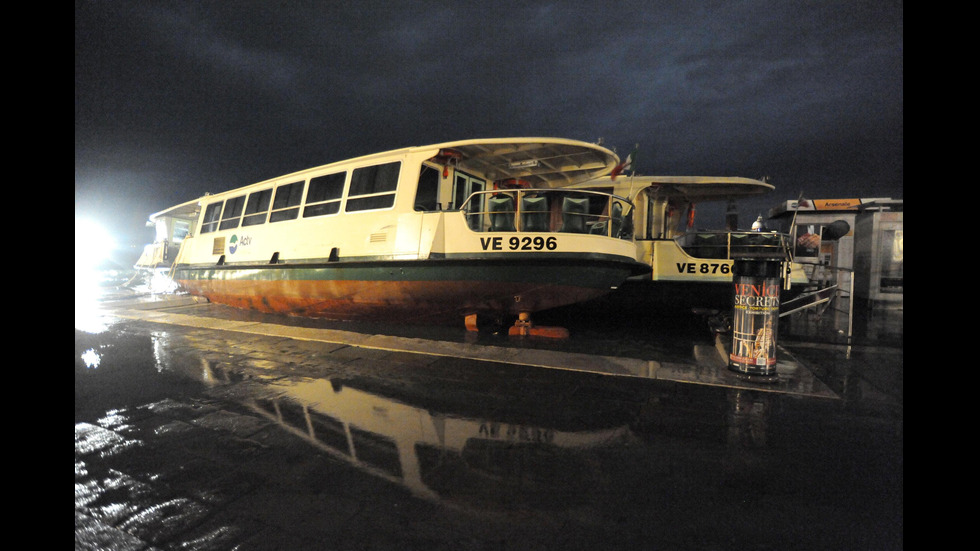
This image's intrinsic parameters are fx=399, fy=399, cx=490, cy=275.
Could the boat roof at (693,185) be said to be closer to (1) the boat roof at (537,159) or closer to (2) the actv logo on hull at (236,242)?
(1) the boat roof at (537,159)

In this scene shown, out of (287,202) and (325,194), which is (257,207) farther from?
(325,194)

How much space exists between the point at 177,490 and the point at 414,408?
1.72 m

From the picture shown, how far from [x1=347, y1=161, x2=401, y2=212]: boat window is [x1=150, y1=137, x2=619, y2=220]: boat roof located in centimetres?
20

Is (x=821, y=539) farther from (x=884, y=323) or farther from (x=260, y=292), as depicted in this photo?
(x=884, y=323)

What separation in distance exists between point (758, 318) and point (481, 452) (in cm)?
370

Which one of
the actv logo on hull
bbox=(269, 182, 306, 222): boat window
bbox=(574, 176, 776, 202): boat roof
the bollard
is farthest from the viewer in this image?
the actv logo on hull

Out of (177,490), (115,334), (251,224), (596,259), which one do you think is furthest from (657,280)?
(115,334)

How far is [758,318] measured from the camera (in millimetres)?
4582

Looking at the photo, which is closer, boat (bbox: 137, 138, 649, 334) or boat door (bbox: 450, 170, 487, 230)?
boat (bbox: 137, 138, 649, 334)

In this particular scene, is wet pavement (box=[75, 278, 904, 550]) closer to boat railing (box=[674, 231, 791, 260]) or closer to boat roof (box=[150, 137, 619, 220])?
boat railing (box=[674, 231, 791, 260])

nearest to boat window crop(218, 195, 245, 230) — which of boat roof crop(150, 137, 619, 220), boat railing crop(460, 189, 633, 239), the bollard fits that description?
boat roof crop(150, 137, 619, 220)

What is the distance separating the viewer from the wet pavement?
1968mm

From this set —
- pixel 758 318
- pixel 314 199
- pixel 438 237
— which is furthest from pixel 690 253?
pixel 314 199

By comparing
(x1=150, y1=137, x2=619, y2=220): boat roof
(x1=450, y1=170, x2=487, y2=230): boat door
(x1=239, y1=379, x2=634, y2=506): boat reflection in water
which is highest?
(x1=150, y1=137, x2=619, y2=220): boat roof
